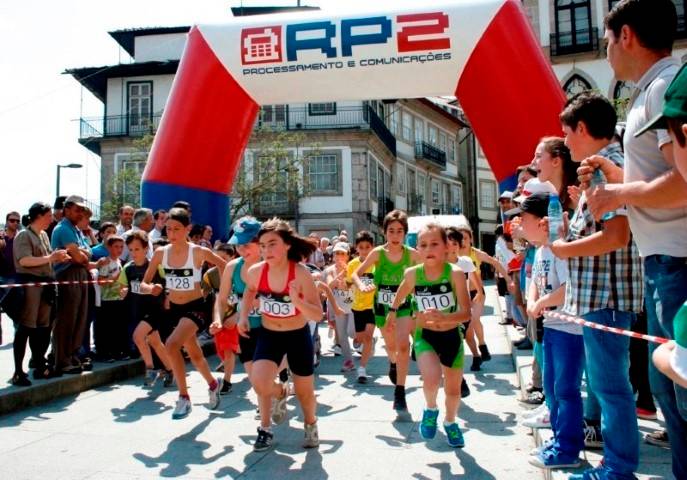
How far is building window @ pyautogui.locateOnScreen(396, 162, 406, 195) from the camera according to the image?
35.8m

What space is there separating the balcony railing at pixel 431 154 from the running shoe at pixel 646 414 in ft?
112

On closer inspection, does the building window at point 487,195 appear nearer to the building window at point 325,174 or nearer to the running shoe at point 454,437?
the building window at point 325,174

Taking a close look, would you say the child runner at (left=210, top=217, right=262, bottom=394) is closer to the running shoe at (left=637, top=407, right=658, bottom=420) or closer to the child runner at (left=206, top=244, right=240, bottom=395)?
the child runner at (left=206, top=244, right=240, bottom=395)

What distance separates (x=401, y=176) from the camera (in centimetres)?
3634

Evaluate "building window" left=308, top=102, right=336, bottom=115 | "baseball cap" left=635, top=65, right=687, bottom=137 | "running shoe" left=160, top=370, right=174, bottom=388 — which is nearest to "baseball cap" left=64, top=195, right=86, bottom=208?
"running shoe" left=160, top=370, right=174, bottom=388

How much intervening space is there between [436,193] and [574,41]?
52.9 ft

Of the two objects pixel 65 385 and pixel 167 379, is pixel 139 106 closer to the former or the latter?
pixel 167 379

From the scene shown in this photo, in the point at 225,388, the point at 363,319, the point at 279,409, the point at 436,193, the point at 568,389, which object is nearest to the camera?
the point at 568,389

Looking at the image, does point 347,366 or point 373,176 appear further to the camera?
point 373,176

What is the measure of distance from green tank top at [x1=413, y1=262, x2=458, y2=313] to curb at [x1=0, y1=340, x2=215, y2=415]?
13.1ft

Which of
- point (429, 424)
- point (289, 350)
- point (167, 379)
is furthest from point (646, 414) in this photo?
point (167, 379)

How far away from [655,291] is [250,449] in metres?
3.19

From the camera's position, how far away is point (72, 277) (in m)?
7.05

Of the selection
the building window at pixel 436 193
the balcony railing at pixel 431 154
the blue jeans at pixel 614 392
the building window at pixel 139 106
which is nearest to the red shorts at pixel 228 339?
the blue jeans at pixel 614 392
